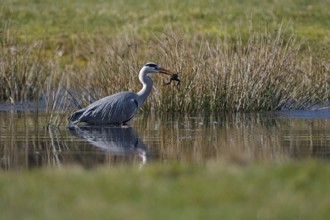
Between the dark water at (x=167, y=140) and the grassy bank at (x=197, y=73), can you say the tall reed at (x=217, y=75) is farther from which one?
the dark water at (x=167, y=140)

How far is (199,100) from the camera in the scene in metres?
19.4

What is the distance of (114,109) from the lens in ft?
55.5

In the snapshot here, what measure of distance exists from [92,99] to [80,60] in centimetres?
987

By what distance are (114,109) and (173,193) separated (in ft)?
29.4

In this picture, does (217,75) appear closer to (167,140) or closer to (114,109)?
(114,109)

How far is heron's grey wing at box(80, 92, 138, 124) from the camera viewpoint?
16891 millimetres

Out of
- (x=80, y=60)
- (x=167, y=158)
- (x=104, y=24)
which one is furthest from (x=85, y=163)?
(x=104, y=24)

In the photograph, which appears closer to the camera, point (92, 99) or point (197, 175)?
point (197, 175)

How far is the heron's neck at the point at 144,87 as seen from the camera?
1745 cm

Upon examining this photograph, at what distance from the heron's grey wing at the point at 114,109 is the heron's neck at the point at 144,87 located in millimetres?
309

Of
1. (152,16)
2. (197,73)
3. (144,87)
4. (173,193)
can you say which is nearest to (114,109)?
(144,87)

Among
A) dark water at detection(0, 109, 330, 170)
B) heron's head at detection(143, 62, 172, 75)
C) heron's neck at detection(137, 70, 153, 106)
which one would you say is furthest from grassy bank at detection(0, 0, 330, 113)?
heron's neck at detection(137, 70, 153, 106)

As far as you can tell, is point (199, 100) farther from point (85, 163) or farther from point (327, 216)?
point (327, 216)

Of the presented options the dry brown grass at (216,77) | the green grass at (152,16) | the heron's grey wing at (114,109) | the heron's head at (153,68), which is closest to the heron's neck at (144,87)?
the heron's head at (153,68)
